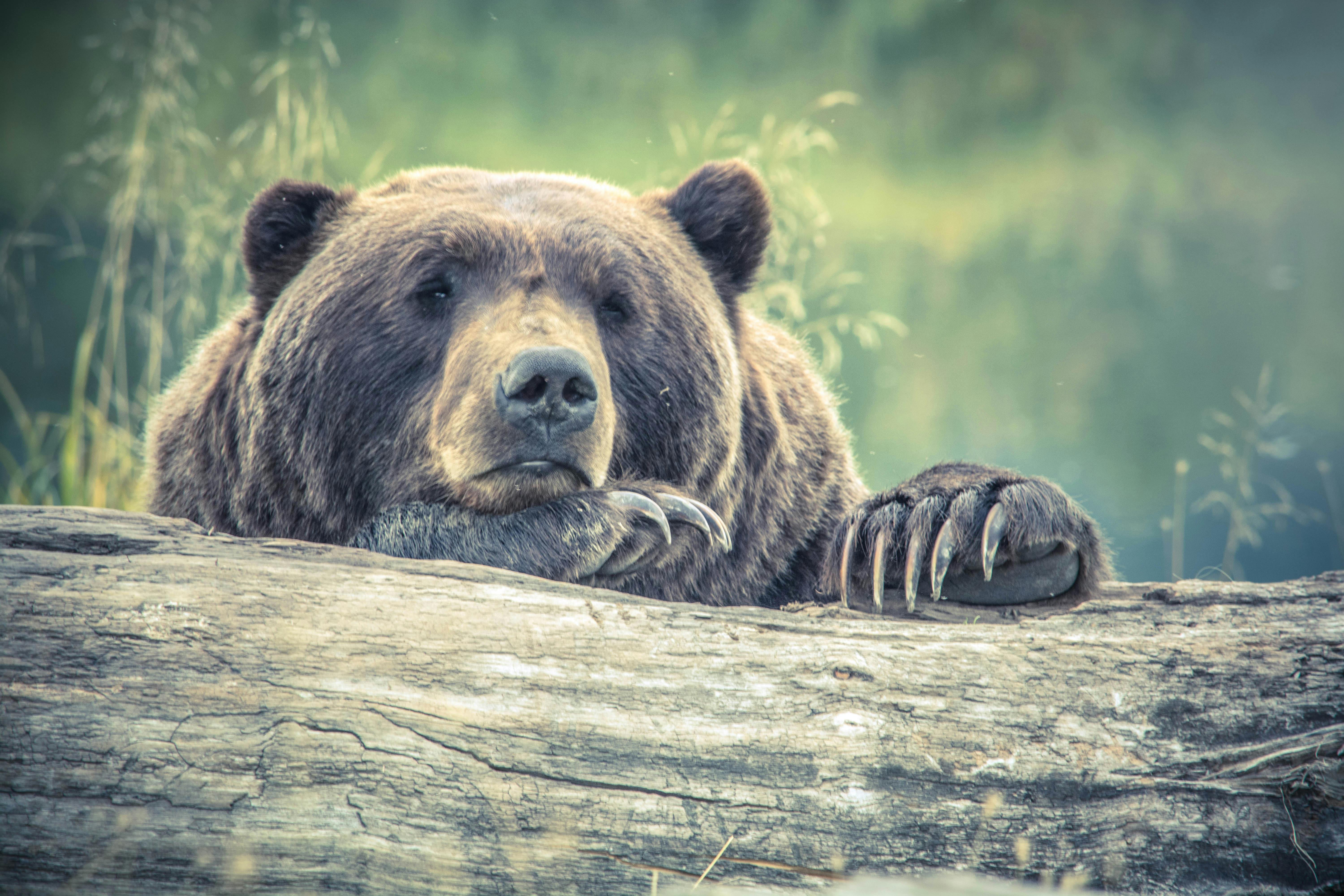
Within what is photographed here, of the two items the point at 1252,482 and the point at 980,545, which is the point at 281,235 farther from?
the point at 1252,482

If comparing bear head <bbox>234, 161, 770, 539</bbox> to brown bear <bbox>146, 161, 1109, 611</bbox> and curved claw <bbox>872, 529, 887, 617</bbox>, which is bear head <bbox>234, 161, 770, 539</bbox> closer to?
brown bear <bbox>146, 161, 1109, 611</bbox>

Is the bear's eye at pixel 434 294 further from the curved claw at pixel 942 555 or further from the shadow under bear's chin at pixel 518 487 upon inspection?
the curved claw at pixel 942 555

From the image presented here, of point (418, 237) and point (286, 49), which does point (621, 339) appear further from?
point (286, 49)

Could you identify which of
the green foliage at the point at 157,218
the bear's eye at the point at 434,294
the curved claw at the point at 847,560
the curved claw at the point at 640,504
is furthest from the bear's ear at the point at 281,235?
the curved claw at the point at 847,560

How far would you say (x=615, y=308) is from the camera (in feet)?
9.60

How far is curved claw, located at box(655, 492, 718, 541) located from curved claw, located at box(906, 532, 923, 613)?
1.70 feet

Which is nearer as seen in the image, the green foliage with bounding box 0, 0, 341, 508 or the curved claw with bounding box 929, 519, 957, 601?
the curved claw with bounding box 929, 519, 957, 601

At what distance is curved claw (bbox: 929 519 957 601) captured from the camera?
2.51m

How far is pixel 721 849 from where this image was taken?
5.44 feet

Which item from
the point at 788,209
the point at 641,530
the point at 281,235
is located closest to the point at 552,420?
the point at 641,530

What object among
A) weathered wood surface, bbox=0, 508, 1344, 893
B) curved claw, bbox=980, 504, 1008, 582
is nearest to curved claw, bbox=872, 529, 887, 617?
curved claw, bbox=980, 504, 1008, 582

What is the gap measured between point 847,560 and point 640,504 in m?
0.63

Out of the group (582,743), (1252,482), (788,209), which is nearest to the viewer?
(582,743)

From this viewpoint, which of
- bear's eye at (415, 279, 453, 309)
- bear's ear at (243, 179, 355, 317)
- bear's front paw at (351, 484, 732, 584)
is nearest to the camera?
bear's front paw at (351, 484, 732, 584)
